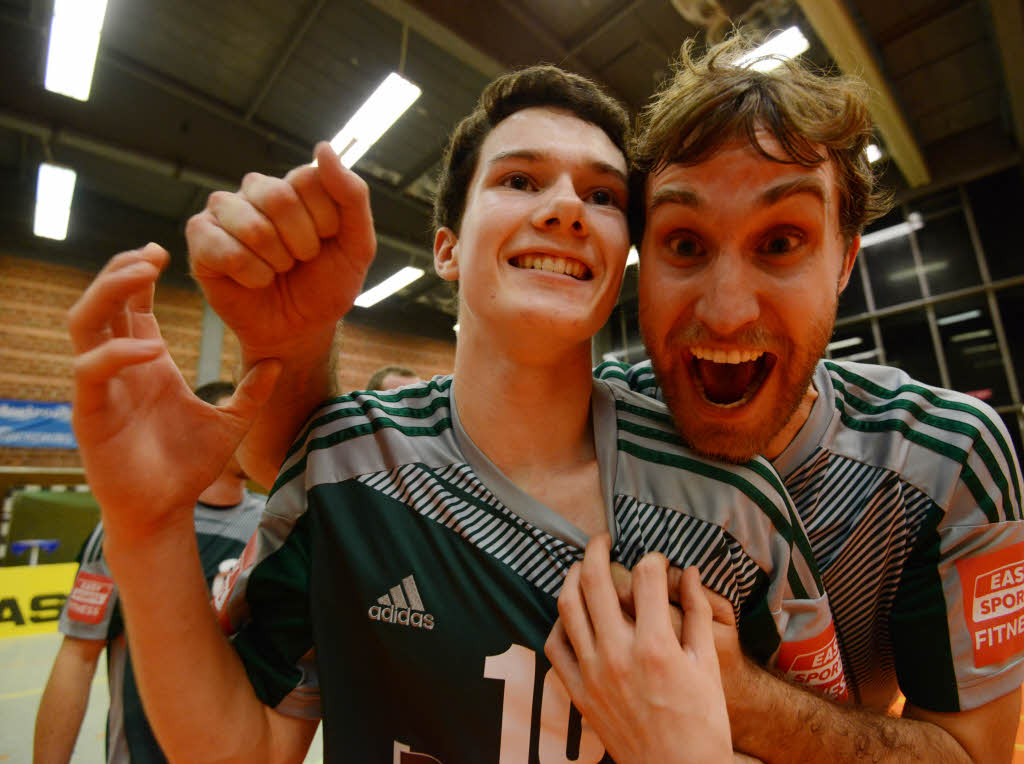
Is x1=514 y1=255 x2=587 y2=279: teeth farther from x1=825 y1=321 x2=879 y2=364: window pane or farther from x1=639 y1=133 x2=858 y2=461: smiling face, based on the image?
x1=825 y1=321 x2=879 y2=364: window pane

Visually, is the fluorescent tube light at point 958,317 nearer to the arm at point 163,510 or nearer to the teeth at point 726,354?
the teeth at point 726,354

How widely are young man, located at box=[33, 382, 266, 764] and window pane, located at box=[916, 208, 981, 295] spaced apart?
10.6 m

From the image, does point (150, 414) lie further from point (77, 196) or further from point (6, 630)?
point (77, 196)

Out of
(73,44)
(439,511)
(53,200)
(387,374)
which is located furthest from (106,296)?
(53,200)

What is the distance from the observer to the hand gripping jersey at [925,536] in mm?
1406

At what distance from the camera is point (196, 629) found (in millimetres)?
1016

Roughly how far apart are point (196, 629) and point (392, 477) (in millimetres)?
446

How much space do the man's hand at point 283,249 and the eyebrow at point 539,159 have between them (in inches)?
18.6

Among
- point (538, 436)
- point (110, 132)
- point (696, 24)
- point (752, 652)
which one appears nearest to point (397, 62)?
point (696, 24)

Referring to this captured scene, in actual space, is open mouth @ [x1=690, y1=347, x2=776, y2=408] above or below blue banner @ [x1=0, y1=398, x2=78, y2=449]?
below

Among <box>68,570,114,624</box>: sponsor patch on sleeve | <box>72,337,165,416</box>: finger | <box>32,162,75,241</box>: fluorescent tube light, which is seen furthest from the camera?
<box>32,162,75,241</box>: fluorescent tube light

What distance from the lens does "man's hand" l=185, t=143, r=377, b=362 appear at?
3.10 ft

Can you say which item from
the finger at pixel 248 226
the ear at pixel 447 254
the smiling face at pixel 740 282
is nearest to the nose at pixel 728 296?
the smiling face at pixel 740 282

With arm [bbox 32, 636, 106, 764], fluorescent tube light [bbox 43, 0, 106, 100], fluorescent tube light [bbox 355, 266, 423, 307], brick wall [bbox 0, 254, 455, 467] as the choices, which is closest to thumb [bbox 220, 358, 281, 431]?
arm [bbox 32, 636, 106, 764]
